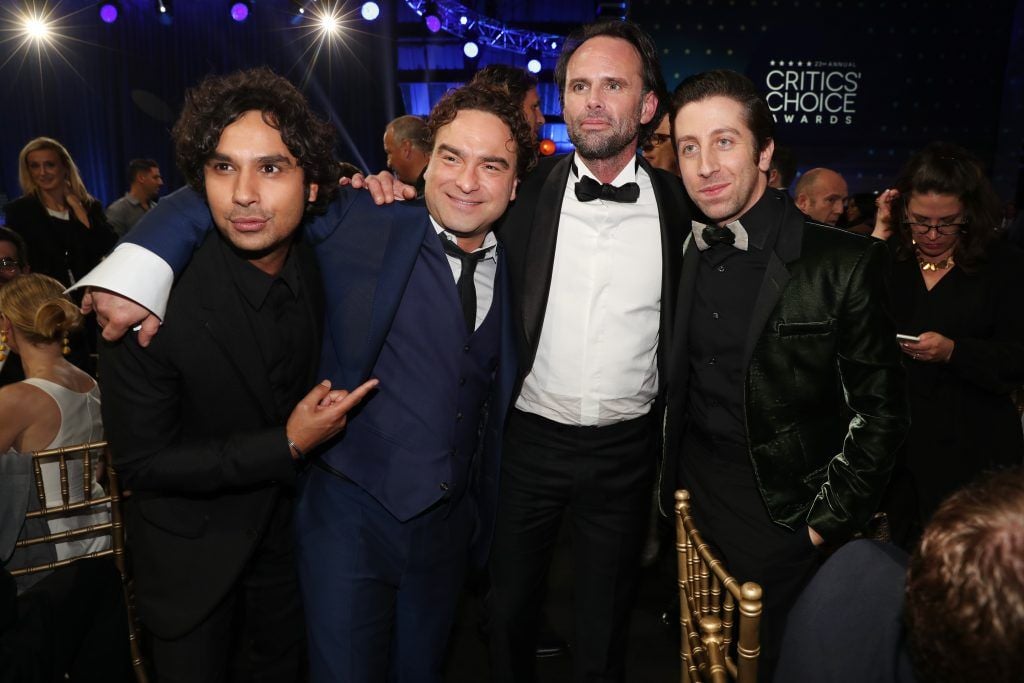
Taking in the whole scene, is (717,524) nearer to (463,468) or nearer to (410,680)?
(463,468)

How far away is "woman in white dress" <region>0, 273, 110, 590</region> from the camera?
7.31 ft

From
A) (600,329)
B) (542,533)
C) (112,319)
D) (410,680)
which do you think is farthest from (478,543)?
(112,319)

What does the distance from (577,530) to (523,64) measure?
11.1 m

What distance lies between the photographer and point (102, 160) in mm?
11266

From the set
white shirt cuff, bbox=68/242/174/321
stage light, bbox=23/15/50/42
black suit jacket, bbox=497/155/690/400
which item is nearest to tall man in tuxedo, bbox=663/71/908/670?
black suit jacket, bbox=497/155/690/400

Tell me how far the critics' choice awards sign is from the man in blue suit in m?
4.81

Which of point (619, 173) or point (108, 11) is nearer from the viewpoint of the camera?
point (619, 173)

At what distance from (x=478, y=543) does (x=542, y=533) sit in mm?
209

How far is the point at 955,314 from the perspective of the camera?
8.45 feet

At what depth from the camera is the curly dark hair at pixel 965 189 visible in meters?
2.53

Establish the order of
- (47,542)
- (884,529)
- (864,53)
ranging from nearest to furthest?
(47,542) < (884,529) < (864,53)

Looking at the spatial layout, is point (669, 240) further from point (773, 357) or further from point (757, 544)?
point (757, 544)

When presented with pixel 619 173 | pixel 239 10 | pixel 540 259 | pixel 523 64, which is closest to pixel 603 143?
pixel 619 173

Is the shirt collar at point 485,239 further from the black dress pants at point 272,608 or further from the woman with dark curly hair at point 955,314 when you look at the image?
the woman with dark curly hair at point 955,314
